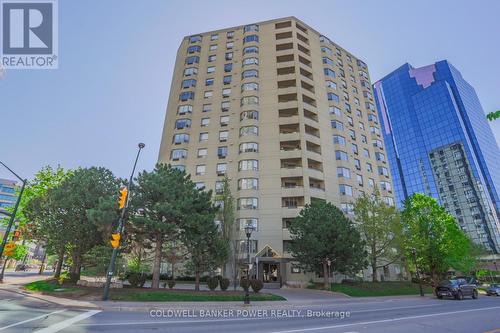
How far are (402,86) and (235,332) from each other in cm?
14854

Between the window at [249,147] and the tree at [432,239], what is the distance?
23.4 m

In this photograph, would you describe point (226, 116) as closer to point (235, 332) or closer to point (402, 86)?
point (235, 332)

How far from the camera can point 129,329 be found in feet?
31.1

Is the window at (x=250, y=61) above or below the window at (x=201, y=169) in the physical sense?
above

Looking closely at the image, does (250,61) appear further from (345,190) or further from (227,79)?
(345,190)

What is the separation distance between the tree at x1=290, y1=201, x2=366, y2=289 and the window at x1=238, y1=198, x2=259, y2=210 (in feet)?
30.9

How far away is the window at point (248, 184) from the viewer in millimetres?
38125

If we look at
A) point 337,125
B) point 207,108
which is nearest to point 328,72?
point 337,125

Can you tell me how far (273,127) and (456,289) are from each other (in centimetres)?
2949

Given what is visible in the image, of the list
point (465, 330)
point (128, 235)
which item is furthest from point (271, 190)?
point (465, 330)

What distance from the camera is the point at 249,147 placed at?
4078 cm

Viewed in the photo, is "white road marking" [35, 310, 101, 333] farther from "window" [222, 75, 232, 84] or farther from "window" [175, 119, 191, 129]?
"window" [222, 75, 232, 84]

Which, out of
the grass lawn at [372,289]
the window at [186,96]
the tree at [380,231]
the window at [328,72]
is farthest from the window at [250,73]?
the grass lawn at [372,289]

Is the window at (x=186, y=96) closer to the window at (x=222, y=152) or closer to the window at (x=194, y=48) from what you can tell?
the window at (x=194, y=48)
